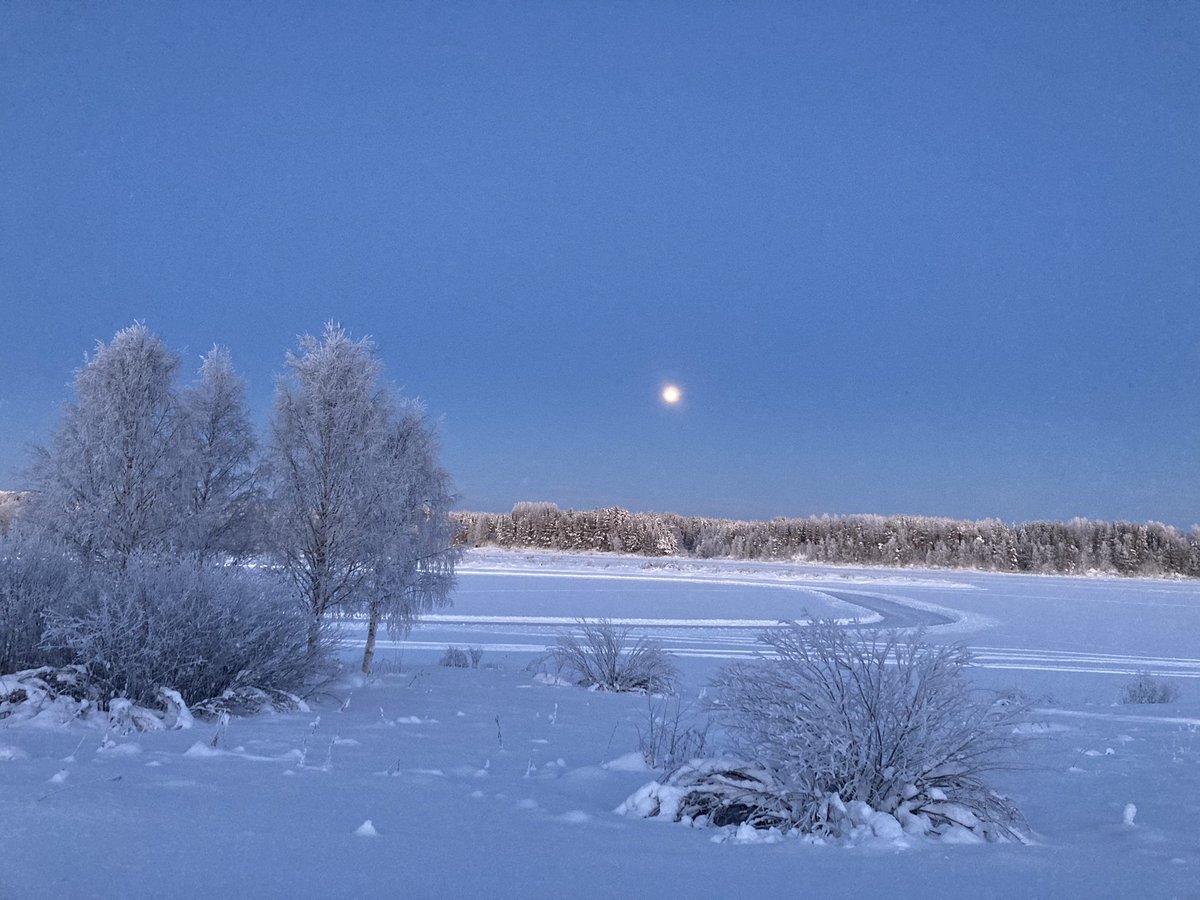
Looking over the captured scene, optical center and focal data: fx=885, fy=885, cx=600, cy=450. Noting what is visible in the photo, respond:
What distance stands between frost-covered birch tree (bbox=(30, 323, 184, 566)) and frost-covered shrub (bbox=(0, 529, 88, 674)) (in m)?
2.60

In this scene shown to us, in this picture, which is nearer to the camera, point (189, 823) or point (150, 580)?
point (189, 823)

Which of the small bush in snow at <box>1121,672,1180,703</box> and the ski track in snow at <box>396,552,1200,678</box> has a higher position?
the small bush in snow at <box>1121,672,1180,703</box>

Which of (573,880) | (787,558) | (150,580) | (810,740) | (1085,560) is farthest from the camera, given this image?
(787,558)

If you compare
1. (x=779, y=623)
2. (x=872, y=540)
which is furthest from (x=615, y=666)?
(x=872, y=540)

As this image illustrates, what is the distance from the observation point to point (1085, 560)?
66.9 metres

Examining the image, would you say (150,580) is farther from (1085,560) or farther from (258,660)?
(1085,560)

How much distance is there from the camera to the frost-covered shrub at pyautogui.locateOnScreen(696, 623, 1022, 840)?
3795 mm

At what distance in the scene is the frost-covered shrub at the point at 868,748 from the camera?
3.79 m

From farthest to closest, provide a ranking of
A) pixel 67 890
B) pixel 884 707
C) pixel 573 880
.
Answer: pixel 884 707, pixel 573 880, pixel 67 890

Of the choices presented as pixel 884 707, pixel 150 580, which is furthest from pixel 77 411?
pixel 884 707

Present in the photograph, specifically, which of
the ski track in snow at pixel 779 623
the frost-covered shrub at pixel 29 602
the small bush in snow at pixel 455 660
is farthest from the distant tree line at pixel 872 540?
the frost-covered shrub at pixel 29 602

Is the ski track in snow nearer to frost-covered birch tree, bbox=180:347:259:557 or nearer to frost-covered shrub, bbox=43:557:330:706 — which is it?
frost-covered shrub, bbox=43:557:330:706

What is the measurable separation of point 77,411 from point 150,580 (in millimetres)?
5109

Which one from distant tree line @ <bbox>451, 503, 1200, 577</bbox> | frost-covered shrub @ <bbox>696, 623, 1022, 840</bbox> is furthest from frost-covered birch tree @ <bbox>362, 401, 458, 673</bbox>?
distant tree line @ <bbox>451, 503, 1200, 577</bbox>
